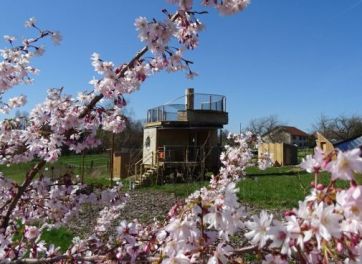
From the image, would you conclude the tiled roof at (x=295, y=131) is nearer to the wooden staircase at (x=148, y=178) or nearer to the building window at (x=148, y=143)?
the building window at (x=148, y=143)

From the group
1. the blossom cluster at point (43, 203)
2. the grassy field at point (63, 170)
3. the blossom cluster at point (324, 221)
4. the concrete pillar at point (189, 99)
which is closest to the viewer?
the blossom cluster at point (324, 221)

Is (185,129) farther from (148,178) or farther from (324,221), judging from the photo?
(324,221)

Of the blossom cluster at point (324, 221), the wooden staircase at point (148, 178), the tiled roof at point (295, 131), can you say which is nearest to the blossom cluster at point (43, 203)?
the blossom cluster at point (324, 221)

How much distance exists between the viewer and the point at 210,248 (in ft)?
5.40

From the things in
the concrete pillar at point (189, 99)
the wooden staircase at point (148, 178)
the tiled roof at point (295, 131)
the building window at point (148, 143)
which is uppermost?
the tiled roof at point (295, 131)

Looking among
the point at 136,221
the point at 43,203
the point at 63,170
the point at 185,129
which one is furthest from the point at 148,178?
the point at 136,221

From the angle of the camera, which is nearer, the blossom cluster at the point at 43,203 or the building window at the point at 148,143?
the blossom cluster at the point at 43,203

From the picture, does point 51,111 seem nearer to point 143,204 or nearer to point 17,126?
point 17,126

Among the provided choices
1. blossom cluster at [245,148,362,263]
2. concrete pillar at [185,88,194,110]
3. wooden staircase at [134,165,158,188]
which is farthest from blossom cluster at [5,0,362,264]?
concrete pillar at [185,88,194,110]

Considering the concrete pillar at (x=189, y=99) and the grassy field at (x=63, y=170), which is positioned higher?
the concrete pillar at (x=189, y=99)

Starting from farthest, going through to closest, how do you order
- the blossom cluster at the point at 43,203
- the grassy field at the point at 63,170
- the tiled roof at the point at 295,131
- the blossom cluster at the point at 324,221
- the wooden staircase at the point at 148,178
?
the tiled roof at the point at 295,131
the wooden staircase at the point at 148,178
the grassy field at the point at 63,170
the blossom cluster at the point at 43,203
the blossom cluster at the point at 324,221

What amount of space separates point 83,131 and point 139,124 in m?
53.4

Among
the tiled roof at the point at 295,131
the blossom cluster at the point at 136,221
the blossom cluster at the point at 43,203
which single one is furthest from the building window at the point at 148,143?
the tiled roof at the point at 295,131

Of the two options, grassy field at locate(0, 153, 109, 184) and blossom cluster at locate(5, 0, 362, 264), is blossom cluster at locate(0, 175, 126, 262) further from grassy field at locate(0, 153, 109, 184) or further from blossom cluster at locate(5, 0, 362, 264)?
grassy field at locate(0, 153, 109, 184)
